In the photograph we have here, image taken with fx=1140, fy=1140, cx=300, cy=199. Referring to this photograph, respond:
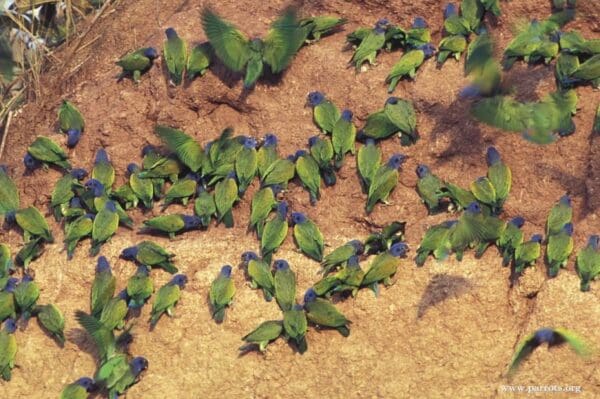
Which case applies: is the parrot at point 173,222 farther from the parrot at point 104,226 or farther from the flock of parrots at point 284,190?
the parrot at point 104,226

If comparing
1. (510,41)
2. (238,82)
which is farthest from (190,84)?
(510,41)

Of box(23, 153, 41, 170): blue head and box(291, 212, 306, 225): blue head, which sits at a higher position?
box(23, 153, 41, 170): blue head

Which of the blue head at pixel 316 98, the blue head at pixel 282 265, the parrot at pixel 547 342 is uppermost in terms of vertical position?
the blue head at pixel 316 98

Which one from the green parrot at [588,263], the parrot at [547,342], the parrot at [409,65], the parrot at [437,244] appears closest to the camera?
the parrot at [547,342]

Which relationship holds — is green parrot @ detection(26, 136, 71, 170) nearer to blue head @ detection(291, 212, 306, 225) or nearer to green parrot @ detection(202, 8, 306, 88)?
green parrot @ detection(202, 8, 306, 88)

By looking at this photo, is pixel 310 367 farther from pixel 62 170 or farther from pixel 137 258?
pixel 62 170

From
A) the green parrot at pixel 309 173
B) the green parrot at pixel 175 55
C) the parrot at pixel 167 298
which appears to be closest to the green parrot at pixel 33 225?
the parrot at pixel 167 298

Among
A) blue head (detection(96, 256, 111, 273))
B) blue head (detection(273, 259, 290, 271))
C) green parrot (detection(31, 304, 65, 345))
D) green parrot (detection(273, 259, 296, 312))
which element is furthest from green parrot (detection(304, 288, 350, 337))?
green parrot (detection(31, 304, 65, 345))

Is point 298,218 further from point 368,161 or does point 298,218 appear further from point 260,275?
point 368,161
